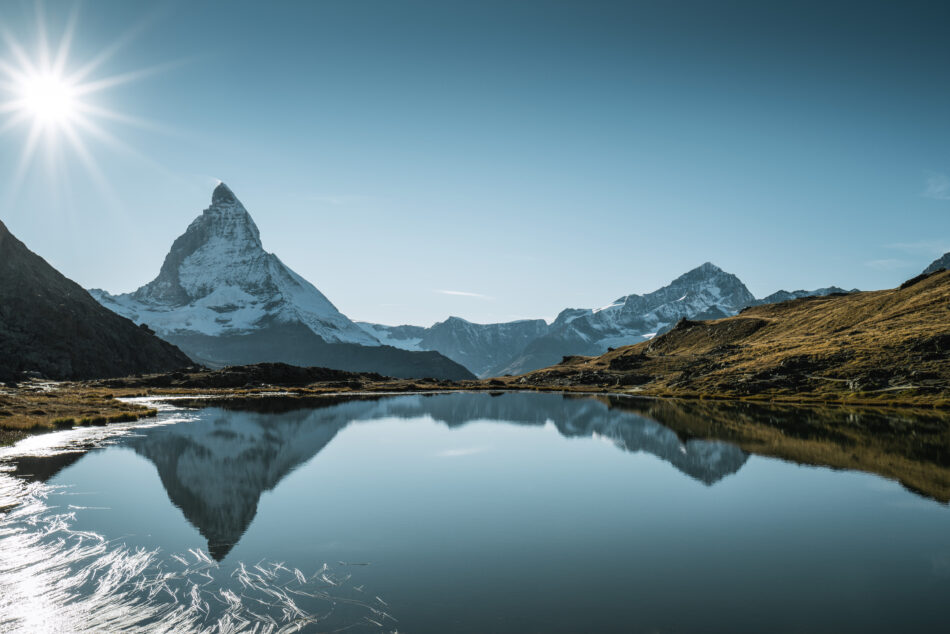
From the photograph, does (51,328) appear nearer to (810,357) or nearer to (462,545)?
(462,545)

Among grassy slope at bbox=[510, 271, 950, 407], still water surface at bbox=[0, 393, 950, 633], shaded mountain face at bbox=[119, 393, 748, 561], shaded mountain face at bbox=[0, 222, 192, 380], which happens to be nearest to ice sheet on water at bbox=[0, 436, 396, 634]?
still water surface at bbox=[0, 393, 950, 633]

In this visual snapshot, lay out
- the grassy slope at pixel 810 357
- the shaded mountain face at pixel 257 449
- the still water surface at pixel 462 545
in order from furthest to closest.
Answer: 1. the grassy slope at pixel 810 357
2. the shaded mountain face at pixel 257 449
3. the still water surface at pixel 462 545

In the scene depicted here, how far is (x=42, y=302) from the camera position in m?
169

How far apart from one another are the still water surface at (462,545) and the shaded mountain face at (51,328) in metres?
148

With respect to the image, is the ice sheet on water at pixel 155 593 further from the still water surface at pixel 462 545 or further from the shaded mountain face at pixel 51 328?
the shaded mountain face at pixel 51 328

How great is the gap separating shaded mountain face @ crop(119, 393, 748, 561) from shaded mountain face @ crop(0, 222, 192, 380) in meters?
117

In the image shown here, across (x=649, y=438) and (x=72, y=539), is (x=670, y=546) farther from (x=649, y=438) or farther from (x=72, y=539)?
(x=649, y=438)

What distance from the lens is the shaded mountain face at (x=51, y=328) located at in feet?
503

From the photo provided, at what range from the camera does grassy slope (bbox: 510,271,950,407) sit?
80.9 m

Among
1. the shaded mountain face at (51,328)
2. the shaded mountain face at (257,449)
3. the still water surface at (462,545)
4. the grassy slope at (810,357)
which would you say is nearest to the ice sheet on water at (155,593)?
the still water surface at (462,545)

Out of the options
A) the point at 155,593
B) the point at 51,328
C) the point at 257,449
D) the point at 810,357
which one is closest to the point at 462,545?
the point at 155,593

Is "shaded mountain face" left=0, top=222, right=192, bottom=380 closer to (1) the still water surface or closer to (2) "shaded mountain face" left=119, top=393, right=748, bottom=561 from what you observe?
(2) "shaded mountain face" left=119, top=393, right=748, bottom=561

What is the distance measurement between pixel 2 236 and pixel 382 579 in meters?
224

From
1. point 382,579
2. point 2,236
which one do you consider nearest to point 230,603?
point 382,579
